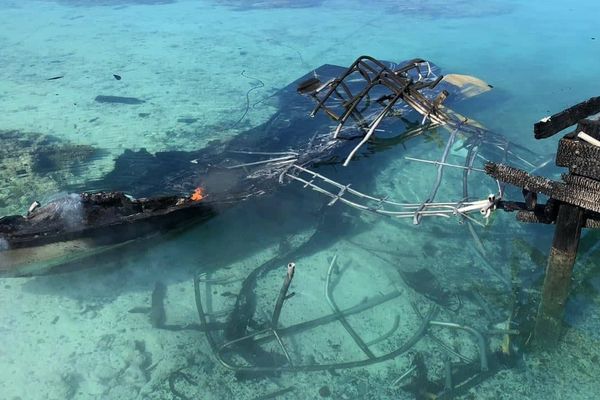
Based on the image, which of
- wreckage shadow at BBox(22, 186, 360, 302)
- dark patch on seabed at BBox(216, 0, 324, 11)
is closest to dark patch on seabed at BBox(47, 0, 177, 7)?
dark patch on seabed at BBox(216, 0, 324, 11)

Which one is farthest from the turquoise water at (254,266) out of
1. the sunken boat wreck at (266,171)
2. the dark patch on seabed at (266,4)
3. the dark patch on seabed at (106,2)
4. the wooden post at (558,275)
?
the dark patch on seabed at (106,2)

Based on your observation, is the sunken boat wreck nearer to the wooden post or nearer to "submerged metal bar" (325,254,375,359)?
the wooden post

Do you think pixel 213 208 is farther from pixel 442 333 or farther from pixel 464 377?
pixel 464 377

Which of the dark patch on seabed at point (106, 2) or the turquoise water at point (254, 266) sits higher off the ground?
the dark patch on seabed at point (106, 2)

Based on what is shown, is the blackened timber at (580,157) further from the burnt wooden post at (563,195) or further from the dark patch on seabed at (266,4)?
the dark patch on seabed at (266,4)

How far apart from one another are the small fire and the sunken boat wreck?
17mm

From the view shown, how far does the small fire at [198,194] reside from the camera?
689cm

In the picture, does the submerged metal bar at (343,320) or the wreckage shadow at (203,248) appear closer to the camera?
the submerged metal bar at (343,320)

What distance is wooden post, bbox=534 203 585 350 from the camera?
4781 millimetres

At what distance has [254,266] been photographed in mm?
6875

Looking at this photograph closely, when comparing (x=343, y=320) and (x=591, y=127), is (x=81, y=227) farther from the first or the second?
(x=591, y=127)

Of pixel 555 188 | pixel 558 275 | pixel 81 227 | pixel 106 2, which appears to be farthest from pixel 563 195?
pixel 106 2

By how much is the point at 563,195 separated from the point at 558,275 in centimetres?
127

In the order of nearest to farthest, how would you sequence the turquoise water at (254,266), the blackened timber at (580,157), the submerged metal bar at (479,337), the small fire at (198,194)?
the blackened timber at (580,157) < the turquoise water at (254,266) < the submerged metal bar at (479,337) < the small fire at (198,194)
